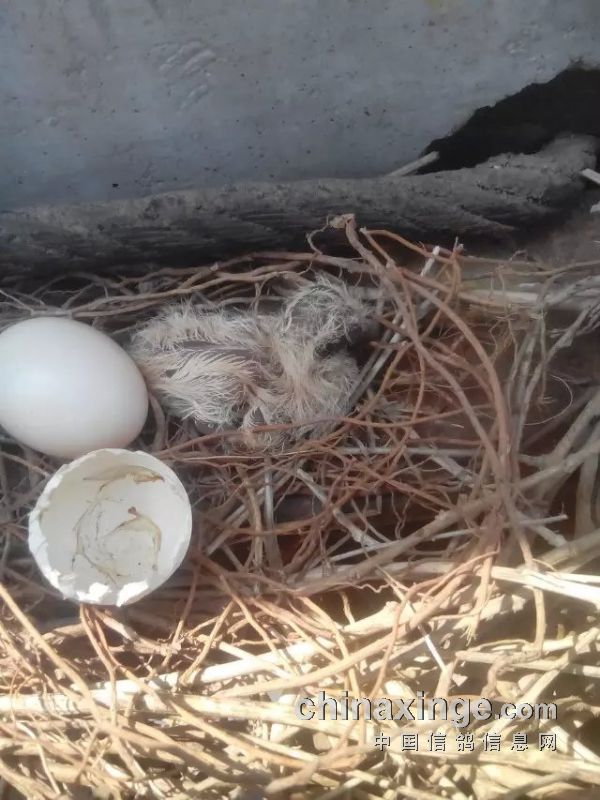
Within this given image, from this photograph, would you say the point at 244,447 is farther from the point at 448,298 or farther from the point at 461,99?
the point at 461,99

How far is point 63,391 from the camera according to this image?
0.94 meters

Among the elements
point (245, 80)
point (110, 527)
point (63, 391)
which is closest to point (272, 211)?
point (245, 80)

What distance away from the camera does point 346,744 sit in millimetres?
833

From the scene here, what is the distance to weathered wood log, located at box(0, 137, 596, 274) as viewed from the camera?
113 centimetres

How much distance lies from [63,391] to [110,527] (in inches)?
7.6

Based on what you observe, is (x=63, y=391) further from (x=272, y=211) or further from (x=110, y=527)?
(x=272, y=211)

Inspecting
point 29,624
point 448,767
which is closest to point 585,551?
point 448,767

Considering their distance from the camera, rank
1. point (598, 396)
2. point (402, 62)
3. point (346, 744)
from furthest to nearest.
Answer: point (402, 62) → point (598, 396) → point (346, 744)

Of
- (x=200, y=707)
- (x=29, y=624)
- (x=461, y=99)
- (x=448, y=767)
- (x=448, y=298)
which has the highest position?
(x=461, y=99)

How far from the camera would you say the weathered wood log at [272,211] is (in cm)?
113

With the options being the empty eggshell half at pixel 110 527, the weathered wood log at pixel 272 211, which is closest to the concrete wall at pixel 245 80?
the weathered wood log at pixel 272 211

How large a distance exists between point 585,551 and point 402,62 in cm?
77

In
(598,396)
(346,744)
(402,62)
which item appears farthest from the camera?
(402,62)

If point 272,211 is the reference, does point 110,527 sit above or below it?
below
